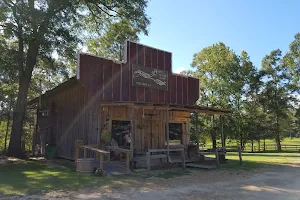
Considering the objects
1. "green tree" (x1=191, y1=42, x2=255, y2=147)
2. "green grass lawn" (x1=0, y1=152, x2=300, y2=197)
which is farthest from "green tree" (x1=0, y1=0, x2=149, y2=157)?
"green tree" (x1=191, y1=42, x2=255, y2=147)

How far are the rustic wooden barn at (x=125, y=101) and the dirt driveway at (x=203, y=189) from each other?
286 centimetres

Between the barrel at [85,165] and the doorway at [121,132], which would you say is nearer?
the barrel at [85,165]

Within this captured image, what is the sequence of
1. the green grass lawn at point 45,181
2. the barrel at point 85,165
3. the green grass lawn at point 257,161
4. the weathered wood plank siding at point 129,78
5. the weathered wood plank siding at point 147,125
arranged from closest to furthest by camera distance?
the green grass lawn at point 45,181 < the barrel at point 85,165 < the weathered wood plank siding at point 129,78 < the green grass lawn at point 257,161 < the weathered wood plank siding at point 147,125

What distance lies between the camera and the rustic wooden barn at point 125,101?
40.8ft

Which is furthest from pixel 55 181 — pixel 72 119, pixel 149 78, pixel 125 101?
pixel 149 78

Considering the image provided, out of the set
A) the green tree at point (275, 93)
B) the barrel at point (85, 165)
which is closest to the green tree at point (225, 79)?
the green tree at point (275, 93)

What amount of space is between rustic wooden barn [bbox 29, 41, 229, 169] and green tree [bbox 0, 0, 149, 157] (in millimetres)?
1814

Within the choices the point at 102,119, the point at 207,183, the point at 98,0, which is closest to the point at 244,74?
the point at 98,0

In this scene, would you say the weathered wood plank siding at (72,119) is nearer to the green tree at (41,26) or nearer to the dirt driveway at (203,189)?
the green tree at (41,26)

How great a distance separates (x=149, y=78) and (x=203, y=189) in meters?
7.73

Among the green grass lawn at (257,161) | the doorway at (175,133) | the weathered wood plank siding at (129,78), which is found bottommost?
the green grass lawn at (257,161)

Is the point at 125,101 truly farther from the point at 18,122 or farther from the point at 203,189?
the point at 18,122

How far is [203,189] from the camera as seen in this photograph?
7.52 m

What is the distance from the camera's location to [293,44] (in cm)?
3388
